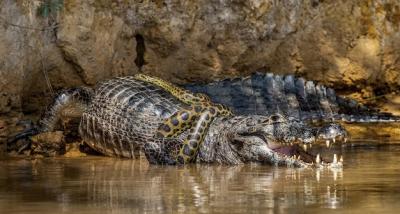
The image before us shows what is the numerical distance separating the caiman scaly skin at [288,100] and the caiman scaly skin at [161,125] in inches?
48.7

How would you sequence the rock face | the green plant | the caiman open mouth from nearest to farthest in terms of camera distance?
the caiman open mouth < the green plant < the rock face

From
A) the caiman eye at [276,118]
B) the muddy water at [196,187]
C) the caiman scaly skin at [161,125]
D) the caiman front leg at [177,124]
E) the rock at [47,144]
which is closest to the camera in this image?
the muddy water at [196,187]

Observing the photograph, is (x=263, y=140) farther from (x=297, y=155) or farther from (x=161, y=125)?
(x=161, y=125)

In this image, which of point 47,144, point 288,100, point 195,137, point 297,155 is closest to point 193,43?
point 288,100

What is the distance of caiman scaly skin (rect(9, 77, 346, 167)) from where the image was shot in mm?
8211

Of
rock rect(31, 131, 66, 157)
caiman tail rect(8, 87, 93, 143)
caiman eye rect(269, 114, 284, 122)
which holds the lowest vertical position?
rock rect(31, 131, 66, 157)

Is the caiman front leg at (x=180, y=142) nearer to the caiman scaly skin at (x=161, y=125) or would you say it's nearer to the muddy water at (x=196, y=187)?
the caiman scaly skin at (x=161, y=125)

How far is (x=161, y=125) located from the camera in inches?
347

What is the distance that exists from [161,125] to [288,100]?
2522 mm

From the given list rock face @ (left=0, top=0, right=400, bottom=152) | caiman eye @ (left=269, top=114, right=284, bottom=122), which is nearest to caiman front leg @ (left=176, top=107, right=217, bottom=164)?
caiman eye @ (left=269, top=114, right=284, bottom=122)

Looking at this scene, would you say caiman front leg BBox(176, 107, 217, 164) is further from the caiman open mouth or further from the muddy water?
the caiman open mouth

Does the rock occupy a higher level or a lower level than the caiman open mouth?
higher

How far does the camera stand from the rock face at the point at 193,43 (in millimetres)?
9578

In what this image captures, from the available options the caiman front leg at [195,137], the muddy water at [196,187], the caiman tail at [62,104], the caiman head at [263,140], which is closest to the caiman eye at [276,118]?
the caiman head at [263,140]
